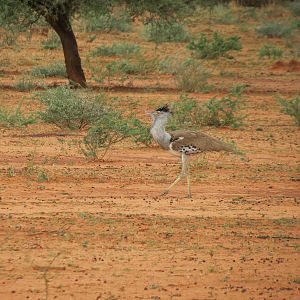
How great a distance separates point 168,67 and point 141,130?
549 inches

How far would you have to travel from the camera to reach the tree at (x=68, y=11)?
2272cm

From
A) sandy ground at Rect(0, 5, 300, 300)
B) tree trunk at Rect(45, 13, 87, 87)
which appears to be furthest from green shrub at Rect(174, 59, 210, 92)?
sandy ground at Rect(0, 5, 300, 300)

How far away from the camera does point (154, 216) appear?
1034cm

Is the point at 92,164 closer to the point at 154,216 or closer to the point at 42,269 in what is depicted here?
the point at 154,216

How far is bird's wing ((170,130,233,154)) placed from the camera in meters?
11.4

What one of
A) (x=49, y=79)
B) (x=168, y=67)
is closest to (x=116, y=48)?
(x=168, y=67)

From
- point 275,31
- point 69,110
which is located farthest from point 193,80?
point 275,31

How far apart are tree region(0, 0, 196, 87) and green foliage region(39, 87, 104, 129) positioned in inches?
179

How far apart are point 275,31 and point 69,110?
82.7ft

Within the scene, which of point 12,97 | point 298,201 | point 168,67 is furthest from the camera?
point 168,67

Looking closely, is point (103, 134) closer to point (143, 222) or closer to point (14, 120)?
point (14, 120)

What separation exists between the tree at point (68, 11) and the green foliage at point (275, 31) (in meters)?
17.2

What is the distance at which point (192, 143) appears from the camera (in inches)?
450

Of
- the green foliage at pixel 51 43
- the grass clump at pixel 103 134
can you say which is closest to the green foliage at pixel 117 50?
the green foliage at pixel 51 43
